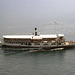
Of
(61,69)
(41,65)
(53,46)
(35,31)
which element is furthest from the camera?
(35,31)

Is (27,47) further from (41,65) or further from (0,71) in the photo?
(0,71)

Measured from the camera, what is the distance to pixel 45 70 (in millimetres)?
36531

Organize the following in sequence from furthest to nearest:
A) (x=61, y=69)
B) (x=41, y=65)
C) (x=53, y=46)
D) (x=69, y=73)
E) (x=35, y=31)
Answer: (x=35, y=31)
(x=53, y=46)
(x=41, y=65)
(x=61, y=69)
(x=69, y=73)

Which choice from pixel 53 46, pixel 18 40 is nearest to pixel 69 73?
pixel 53 46

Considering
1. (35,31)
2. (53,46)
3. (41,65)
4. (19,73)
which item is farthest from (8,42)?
(19,73)

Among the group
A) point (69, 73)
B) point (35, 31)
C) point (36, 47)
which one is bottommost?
point (69, 73)

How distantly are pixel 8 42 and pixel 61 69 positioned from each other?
143 feet

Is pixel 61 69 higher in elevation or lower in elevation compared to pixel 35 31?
lower

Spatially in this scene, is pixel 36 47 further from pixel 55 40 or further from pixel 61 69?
pixel 61 69

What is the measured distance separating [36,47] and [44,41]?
496 cm

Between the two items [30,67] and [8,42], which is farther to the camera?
[8,42]

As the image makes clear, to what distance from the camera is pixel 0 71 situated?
35812 millimetres

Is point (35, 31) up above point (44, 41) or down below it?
above

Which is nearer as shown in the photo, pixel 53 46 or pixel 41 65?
pixel 41 65
